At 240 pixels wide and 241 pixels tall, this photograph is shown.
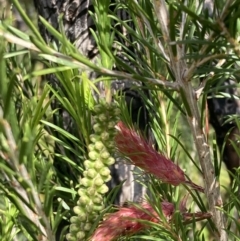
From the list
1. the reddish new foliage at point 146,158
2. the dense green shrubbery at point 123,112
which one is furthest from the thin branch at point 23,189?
the reddish new foliage at point 146,158

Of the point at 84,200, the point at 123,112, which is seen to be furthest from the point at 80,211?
the point at 123,112

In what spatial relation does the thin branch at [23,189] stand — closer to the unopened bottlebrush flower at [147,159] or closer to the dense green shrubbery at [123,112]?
the dense green shrubbery at [123,112]

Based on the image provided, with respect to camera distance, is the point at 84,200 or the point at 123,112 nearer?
the point at 84,200

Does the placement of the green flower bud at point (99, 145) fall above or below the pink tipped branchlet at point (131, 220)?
above

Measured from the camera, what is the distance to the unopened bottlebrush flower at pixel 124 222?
40 centimetres

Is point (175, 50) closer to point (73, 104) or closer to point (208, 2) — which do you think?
point (73, 104)

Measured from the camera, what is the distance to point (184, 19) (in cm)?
43

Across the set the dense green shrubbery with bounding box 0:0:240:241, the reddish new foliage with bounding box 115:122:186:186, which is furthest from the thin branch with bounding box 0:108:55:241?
the reddish new foliage with bounding box 115:122:186:186

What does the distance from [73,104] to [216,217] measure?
A: 0.52ft

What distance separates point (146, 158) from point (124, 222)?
59 mm

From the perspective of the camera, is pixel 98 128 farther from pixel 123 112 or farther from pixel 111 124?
pixel 123 112

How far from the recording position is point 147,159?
440 millimetres

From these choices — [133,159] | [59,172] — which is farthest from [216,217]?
[59,172]

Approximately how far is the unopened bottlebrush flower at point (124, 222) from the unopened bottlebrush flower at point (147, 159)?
0.03 m
